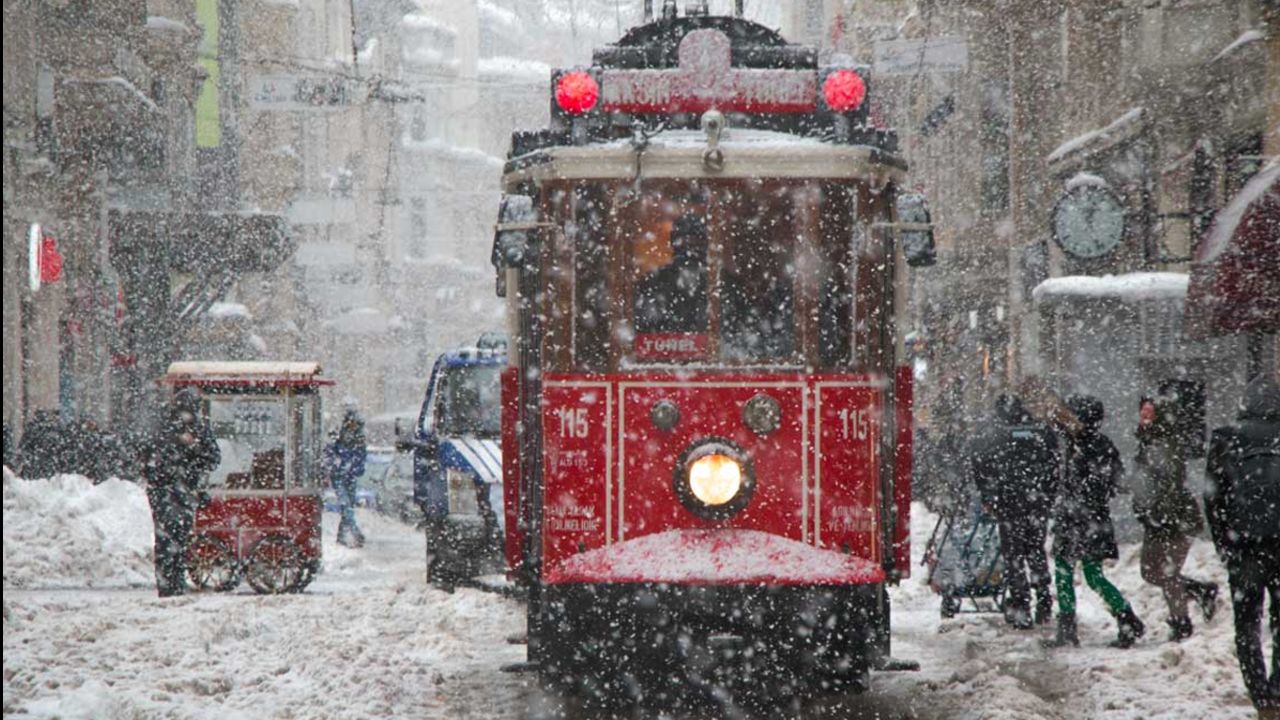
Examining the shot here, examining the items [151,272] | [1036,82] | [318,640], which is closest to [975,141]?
[1036,82]

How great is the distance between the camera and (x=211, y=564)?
15.6 meters

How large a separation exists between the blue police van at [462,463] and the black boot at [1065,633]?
539 cm

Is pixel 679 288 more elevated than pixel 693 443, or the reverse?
pixel 679 288

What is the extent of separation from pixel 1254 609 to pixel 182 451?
9263mm

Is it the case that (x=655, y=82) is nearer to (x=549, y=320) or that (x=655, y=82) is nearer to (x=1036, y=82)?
(x=549, y=320)

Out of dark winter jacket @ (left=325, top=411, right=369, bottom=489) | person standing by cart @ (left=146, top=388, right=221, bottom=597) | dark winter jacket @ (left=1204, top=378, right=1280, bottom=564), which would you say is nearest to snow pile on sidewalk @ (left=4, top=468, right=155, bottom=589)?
person standing by cart @ (left=146, top=388, right=221, bottom=597)

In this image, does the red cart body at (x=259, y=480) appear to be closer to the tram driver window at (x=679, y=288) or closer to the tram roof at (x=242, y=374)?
the tram roof at (x=242, y=374)

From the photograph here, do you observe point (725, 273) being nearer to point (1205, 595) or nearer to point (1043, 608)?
point (1205, 595)

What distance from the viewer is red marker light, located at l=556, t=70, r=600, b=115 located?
360 inches

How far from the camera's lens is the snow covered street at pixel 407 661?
903 cm

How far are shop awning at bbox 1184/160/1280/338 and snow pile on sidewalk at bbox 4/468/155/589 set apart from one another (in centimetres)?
1072

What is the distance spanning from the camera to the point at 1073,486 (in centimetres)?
1193

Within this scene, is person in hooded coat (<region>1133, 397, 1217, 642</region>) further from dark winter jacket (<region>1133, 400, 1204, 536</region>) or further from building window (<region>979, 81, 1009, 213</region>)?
building window (<region>979, 81, 1009, 213</region>)

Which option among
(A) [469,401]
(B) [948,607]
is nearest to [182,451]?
(A) [469,401]
